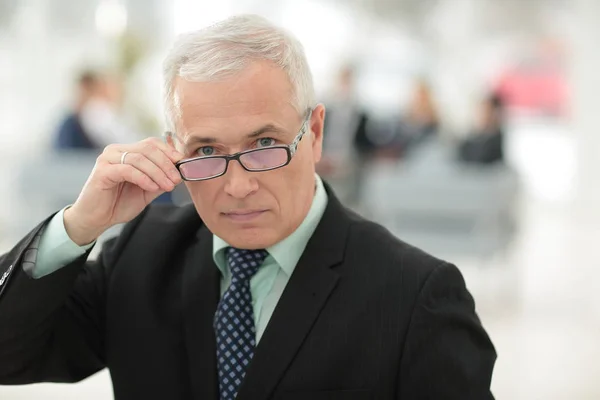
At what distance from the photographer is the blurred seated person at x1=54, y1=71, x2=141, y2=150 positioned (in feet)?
24.3

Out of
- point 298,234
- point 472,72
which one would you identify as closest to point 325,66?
point 472,72

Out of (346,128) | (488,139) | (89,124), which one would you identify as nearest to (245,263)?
(488,139)

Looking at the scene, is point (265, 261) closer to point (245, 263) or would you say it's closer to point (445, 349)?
point (245, 263)

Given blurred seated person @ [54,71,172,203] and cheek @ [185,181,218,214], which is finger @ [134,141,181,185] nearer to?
cheek @ [185,181,218,214]

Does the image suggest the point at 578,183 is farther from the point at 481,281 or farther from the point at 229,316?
the point at 229,316

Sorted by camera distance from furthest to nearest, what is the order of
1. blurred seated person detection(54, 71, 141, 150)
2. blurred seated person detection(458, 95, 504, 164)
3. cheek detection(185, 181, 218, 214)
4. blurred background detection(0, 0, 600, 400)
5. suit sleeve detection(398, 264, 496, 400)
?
blurred seated person detection(54, 71, 141, 150), blurred seated person detection(458, 95, 504, 164), blurred background detection(0, 0, 600, 400), cheek detection(185, 181, 218, 214), suit sleeve detection(398, 264, 496, 400)

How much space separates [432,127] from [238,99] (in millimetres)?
9648

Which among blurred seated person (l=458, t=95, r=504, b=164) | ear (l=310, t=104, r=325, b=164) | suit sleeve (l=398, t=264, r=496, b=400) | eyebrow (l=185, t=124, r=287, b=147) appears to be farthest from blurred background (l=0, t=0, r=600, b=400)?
suit sleeve (l=398, t=264, r=496, b=400)

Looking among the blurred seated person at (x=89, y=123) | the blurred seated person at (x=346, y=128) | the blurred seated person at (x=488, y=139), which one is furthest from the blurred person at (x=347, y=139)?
the blurred seated person at (x=89, y=123)

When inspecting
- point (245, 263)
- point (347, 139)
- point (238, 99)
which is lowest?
point (347, 139)

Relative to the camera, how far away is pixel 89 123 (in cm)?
754

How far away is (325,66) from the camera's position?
14.7m

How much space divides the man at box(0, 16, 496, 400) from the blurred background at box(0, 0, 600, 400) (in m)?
0.78

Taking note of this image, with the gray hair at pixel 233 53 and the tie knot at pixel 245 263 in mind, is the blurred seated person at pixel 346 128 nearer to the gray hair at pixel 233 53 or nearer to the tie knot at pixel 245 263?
the tie knot at pixel 245 263
